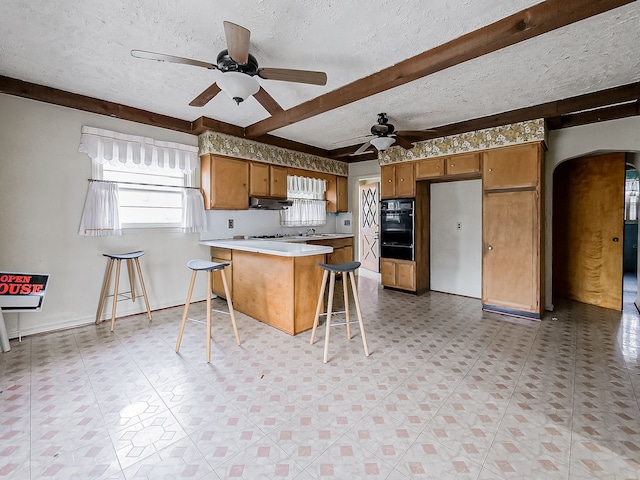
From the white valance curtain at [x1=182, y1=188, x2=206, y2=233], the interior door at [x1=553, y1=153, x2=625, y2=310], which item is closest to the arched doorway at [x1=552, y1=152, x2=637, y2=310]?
the interior door at [x1=553, y1=153, x2=625, y2=310]

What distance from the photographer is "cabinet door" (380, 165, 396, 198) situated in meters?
5.10

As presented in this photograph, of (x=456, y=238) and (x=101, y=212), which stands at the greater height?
(x=101, y=212)

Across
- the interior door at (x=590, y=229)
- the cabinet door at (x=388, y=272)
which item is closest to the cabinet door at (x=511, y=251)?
the interior door at (x=590, y=229)

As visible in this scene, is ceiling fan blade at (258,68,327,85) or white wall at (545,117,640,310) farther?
white wall at (545,117,640,310)

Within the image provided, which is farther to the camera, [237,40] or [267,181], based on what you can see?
[267,181]

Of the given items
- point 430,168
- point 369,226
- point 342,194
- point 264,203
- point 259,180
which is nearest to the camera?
point 430,168

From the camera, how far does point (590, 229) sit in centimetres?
424

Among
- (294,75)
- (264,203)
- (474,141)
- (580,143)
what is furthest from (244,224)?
(580,143)

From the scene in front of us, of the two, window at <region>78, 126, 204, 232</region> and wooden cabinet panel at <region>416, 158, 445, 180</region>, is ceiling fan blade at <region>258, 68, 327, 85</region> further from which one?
wooden cabinet panel at <region>416, 158, 445, 180</region>

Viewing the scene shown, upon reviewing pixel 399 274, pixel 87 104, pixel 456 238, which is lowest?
pixel 399 274

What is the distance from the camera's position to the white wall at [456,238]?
4.71m

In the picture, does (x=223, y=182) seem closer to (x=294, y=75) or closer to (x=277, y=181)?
(x=277, y=181)

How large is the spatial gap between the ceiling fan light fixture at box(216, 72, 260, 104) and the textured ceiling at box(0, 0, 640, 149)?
1.04 ft

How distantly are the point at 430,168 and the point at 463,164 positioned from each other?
0.49m
